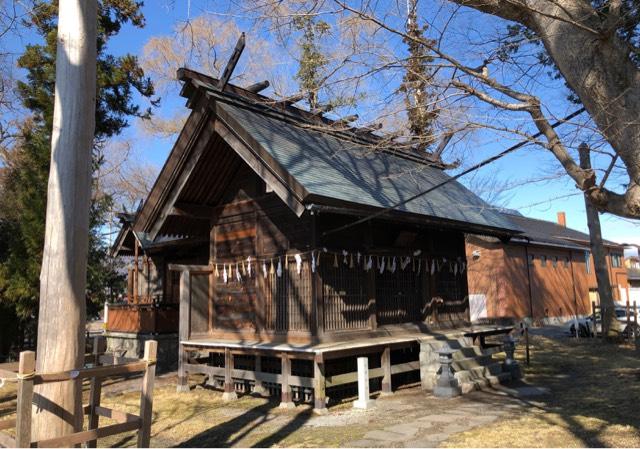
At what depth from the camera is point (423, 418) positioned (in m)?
8.49

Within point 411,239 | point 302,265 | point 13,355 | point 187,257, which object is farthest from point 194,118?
point 13,355

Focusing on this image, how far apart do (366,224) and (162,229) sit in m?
5.52

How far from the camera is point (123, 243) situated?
20.6 m

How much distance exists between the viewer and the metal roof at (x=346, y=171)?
32.6ft

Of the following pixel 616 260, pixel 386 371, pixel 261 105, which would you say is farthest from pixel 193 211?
pixel 616 260

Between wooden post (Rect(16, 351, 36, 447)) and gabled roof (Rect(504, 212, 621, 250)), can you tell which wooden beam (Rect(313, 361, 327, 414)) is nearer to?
wooden post (Rect(16, 351, 36, 447))

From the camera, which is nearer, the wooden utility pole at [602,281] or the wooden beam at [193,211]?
the wooden beam at [193,211]

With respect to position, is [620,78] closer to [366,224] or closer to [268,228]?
[366,224]

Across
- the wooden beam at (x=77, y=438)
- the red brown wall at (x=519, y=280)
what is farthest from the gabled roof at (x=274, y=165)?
the red brown wall at (x=519, y=280)

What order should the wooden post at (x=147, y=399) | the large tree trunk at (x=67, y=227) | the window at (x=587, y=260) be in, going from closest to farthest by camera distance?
1. the large tree trunk at (x=67, y=227)
2. the wooden post at (x=147, y=399)
3. the window at (x=587, y=260)

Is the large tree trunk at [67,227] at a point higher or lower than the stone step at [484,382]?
higher

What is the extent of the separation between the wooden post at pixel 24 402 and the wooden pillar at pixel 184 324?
26.0 feet

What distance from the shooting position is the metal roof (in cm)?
995

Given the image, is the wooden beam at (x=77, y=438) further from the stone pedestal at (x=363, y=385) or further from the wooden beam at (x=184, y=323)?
the wooden beam at (x=184, y=323)
